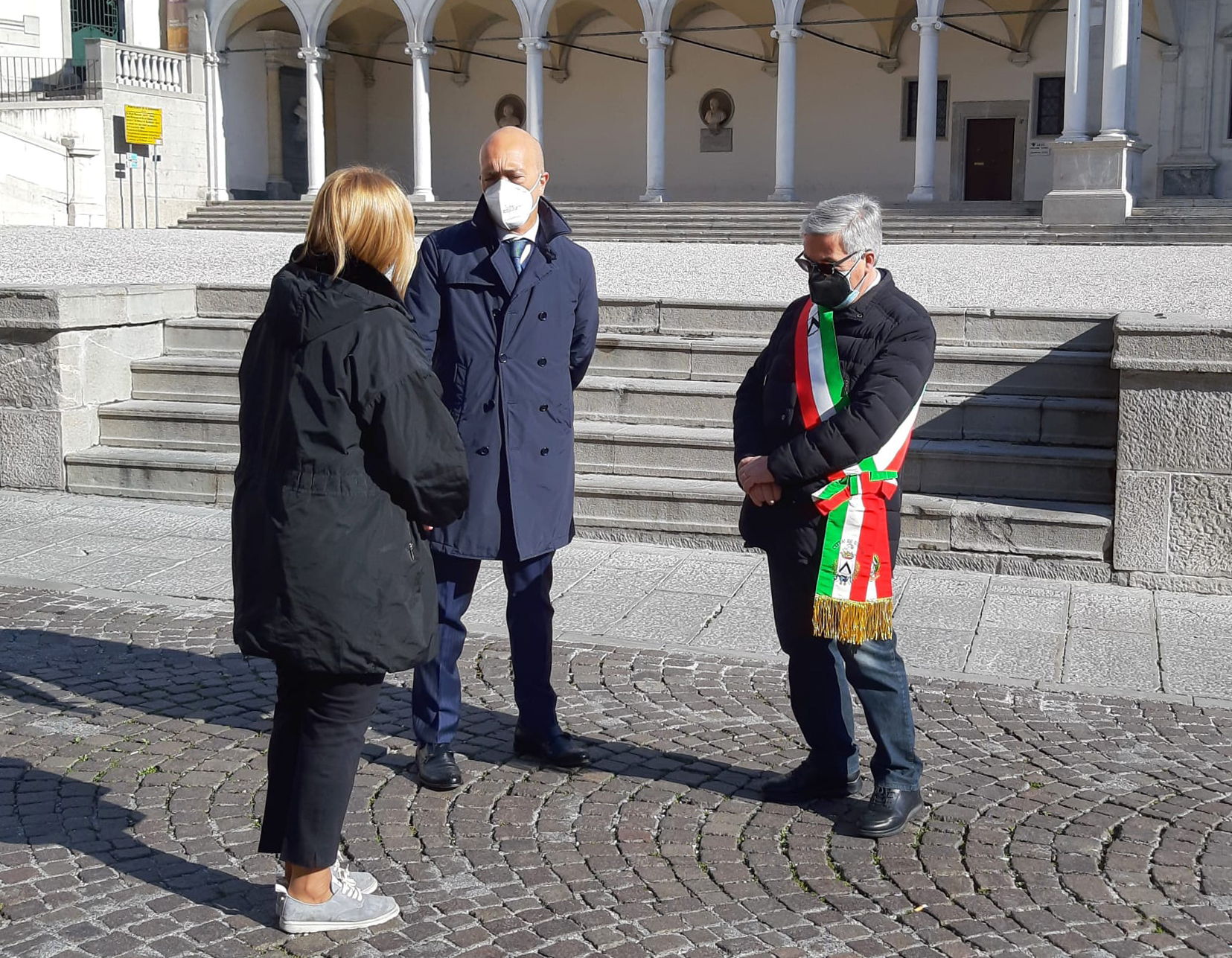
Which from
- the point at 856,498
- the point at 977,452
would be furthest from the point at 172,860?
the point at 977,452

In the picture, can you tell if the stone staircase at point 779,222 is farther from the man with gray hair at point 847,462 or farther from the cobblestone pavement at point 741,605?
the man with gray hair at point 847,462

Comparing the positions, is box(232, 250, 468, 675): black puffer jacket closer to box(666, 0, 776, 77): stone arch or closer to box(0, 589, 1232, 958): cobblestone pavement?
box(0, 589, 1232, 958): cobblestone pavement

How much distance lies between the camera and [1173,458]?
641 cm

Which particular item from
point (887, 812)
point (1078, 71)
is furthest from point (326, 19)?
point (887, 812)

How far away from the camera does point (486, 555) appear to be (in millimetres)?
4117

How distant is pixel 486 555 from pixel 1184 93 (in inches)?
1014

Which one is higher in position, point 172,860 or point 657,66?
point 657,66

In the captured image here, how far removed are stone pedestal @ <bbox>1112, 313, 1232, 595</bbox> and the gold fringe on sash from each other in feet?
10.3

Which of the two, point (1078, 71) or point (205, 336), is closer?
point (205, 336)

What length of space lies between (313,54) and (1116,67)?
655 inches

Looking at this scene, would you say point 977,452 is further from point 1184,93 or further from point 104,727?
point 1184,93

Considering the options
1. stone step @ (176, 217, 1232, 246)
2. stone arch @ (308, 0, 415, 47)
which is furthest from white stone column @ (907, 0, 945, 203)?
stone arch @ (308, 0, 415, 47)

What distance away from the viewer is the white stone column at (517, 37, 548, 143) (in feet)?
97.1

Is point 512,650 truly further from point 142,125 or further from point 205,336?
point 142,125
